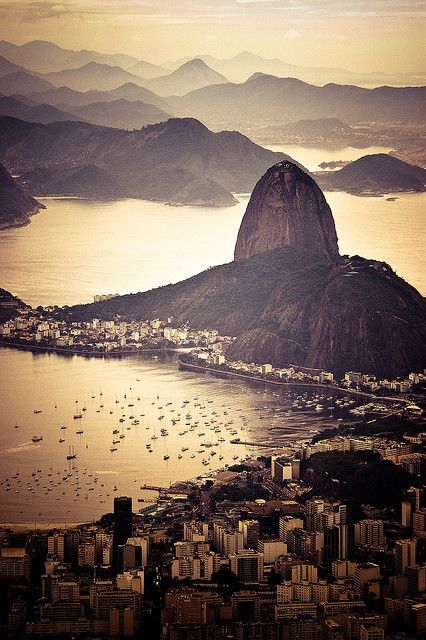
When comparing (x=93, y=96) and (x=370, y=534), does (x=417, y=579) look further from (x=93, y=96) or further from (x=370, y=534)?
(x=93, y=96)

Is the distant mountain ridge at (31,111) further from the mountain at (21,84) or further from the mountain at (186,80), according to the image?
the mountain at (186,80)

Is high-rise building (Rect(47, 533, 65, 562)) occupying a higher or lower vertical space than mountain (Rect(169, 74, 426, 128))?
lower

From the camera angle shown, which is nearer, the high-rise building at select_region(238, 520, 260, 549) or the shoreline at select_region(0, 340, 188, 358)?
the high-rise building at select_region(238, 520, 260, 549)

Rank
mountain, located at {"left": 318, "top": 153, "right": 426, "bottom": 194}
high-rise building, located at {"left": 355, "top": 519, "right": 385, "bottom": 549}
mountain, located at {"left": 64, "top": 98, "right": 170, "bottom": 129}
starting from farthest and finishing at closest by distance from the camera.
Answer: mountain, located at {"left": 64, "top": 98, "right": 170, "bottom": 129}, mountain, located at {"left": 318, "top": 153, "right": 426, "bottom": 194}, high-rise building, located at {"left": 355, "top": 519, "right": 385, "bottom": 549}

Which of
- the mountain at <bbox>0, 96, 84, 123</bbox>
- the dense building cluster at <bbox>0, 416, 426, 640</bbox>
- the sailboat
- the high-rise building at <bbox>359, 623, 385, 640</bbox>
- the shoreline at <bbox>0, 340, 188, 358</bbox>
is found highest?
the mountain at <bbox>0, 96, 84, 123</bbox>

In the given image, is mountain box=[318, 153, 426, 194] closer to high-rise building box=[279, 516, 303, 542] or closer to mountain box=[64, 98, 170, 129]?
mountain box=[64, 98, 170, 129]

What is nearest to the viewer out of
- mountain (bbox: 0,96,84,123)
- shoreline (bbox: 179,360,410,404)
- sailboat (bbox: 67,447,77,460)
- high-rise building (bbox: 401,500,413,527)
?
high-rise building (bbox: 401,500,413,527)

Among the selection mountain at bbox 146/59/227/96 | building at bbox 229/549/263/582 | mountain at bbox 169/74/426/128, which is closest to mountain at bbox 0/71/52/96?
mountain at bbox 146/59/227/96

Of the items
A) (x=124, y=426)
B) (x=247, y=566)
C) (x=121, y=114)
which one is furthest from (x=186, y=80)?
(x=247, y=566)
